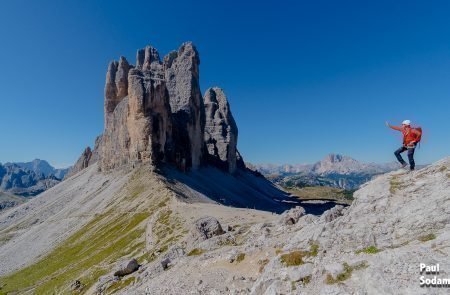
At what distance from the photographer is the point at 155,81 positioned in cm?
14862

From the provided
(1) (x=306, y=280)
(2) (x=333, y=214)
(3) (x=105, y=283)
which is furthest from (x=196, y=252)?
(1) (x=306, y=280)

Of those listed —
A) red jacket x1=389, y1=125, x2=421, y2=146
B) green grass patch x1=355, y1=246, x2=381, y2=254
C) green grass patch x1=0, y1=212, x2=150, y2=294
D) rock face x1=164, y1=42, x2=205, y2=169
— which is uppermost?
rock face x1=164, y1=42, x2=205, y2=169

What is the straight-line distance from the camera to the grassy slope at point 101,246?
6481 centimetres

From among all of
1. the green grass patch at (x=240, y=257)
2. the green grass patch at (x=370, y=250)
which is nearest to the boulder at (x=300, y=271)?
the green grass patch at (x=370, y=250)

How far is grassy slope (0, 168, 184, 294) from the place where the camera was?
213 ft

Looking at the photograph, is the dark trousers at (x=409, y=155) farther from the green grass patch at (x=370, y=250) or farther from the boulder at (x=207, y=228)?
the boulder at (x=207, y=228)

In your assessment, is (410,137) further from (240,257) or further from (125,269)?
(125,269)

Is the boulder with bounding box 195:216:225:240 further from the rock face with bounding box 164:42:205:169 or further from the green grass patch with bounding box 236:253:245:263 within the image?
the rock face with bounding box 164:42:205:169

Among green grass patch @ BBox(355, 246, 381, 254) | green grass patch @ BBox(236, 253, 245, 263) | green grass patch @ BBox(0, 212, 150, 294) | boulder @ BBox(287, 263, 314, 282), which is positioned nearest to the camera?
green grass patch @ BBox(355, 246, 381, 254)

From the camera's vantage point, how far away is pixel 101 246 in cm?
8162

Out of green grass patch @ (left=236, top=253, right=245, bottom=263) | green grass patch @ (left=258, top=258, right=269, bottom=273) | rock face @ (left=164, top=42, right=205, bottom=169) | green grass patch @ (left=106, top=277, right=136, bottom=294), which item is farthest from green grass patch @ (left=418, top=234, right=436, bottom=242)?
rock face @ (left=164, top=42, right=205, bottom=169)

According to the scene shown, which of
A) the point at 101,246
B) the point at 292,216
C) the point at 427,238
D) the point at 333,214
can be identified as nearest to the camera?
the point at 427,238

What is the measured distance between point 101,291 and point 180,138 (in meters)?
128

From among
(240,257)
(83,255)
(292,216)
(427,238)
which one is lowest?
(83,255)
